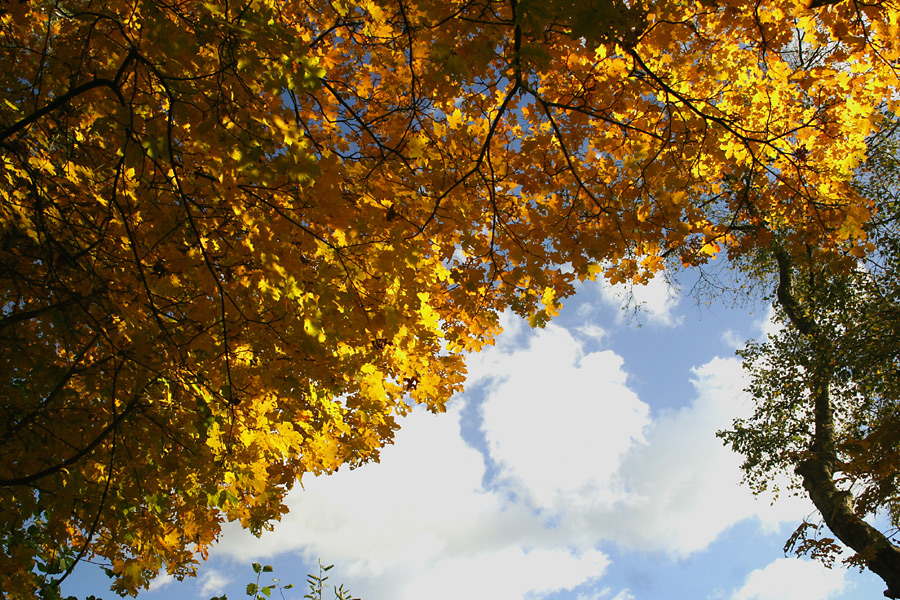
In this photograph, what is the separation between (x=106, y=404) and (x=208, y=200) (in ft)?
6.48

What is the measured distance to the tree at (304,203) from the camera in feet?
9.59

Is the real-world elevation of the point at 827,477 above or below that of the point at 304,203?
below

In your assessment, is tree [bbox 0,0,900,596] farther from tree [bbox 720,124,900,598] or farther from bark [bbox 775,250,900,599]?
bark [bbox 775,250,900,599]

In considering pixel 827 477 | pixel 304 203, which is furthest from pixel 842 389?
pixel 304 203

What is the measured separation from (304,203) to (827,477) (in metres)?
11.1

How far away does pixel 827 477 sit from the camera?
966 cm

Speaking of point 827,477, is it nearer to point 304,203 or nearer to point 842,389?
point 842,389

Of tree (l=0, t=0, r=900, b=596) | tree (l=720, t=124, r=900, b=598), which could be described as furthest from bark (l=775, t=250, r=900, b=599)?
tree (l=0, t=0, r=900, b=596)

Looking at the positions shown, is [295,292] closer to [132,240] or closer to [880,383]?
[132,240]

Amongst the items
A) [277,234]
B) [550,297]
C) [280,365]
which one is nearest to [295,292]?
[277,234]

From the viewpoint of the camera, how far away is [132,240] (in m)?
3.08

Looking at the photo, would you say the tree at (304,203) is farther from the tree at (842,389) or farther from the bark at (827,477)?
the bark at (827,477)

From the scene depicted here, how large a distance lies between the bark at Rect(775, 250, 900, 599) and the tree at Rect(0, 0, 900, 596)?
5.29 m

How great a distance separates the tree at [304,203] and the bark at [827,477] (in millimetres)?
5286
